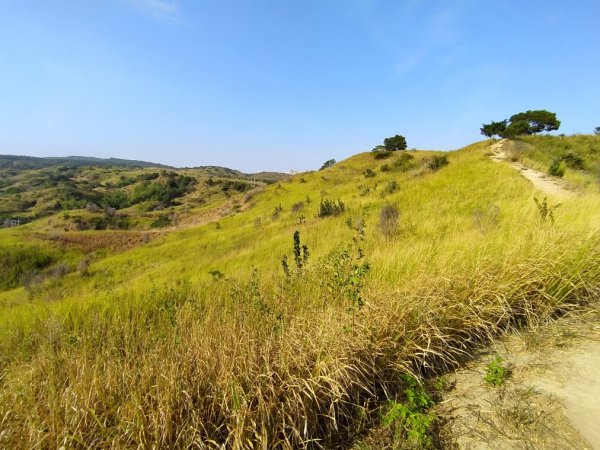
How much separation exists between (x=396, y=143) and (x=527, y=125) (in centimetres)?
1588

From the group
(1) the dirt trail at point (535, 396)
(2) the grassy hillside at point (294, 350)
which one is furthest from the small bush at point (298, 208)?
(1) the dirt trail at point (535, 396)

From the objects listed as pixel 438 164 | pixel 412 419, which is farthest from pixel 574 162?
pixel 412 419

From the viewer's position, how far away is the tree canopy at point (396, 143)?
1826 inches

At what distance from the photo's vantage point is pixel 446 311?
351 centimetres

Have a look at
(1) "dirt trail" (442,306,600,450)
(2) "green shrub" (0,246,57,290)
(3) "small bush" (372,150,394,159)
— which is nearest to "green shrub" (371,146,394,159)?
(3) "small bush" (372,150,394,159)

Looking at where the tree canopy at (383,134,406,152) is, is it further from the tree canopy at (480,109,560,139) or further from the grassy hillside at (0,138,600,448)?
the grassy hillside at (0,138,600,448)

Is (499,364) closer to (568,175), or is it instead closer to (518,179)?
(518,179)

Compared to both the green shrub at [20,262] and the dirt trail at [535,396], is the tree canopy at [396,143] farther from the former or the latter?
the dirt trail at [535,396]

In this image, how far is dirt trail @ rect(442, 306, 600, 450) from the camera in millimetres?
2200

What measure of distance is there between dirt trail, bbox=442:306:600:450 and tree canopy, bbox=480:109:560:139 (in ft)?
120

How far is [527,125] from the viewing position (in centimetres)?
3422

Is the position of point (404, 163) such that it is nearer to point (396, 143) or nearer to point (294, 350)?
point (396, 143)

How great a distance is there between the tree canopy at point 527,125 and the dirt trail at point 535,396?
36.5 metres

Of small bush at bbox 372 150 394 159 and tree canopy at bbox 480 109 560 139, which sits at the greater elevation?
tree canopy at bbox 480 109 560 139
